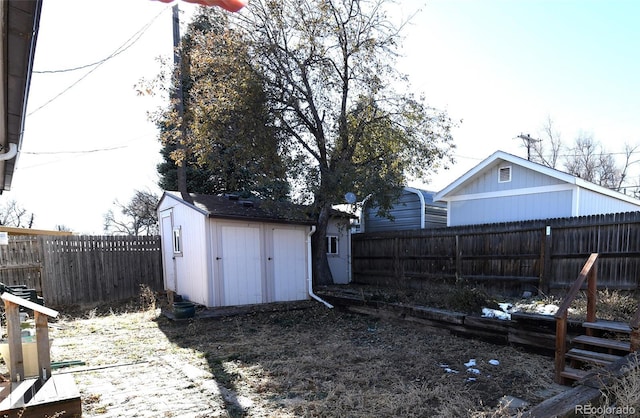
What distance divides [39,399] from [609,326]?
540cm

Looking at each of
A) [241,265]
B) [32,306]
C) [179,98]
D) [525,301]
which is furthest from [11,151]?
[525,301]

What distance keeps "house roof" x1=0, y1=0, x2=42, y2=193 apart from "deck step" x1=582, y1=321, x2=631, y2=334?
5369 millimetres

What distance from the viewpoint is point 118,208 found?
2127cm

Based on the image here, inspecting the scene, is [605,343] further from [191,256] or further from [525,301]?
[191,256]

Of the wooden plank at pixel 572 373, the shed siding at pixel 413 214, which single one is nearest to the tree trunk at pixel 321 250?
the shed siding at pixel 413 214

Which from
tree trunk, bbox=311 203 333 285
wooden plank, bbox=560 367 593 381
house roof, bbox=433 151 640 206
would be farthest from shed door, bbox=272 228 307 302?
wooden plank, bbox=560 367 593 381

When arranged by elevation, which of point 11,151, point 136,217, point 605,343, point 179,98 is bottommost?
point 136,217

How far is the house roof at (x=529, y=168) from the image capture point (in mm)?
8891

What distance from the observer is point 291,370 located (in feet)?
13.5

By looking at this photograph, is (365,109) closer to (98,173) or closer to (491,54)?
(491,54)

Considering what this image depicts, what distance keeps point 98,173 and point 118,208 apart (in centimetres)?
241

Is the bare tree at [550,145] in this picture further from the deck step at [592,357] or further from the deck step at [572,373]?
the deck step at [572,373]

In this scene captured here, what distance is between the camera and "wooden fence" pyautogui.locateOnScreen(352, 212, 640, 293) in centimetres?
639

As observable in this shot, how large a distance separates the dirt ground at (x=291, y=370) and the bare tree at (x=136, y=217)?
13.3m
